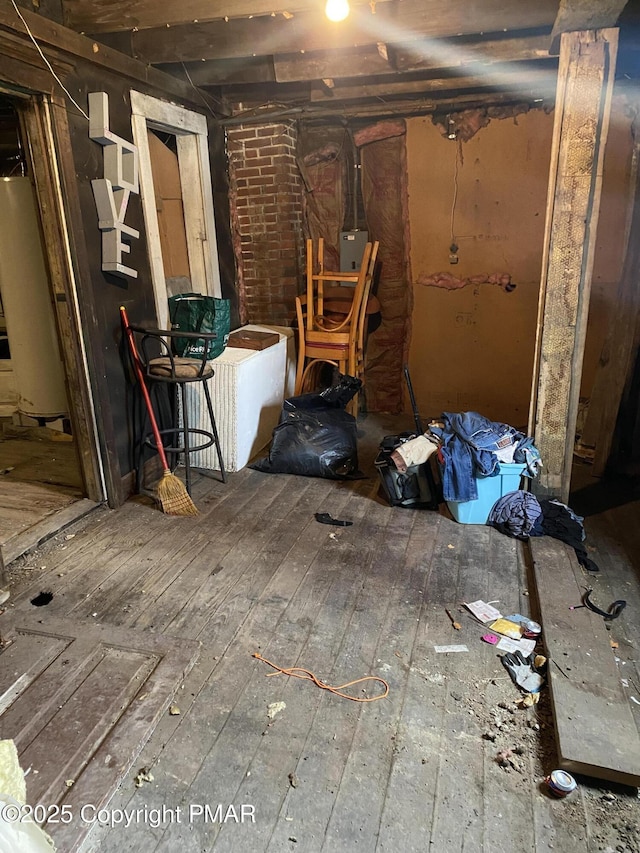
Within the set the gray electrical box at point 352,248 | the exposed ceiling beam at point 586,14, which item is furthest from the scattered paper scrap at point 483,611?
the gray electrical box at point 352,248

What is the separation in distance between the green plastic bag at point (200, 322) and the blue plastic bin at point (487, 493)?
5.30ft

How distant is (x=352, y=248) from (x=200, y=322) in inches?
67.6

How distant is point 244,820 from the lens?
1.50m

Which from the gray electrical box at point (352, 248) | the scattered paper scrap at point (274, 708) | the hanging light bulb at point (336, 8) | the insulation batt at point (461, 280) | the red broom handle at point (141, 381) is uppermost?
the hanging light bulb at point (336, 8)

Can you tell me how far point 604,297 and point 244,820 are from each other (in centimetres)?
379

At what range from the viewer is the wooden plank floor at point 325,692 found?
4.85ft

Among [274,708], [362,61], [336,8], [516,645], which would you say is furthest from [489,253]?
[274,708]

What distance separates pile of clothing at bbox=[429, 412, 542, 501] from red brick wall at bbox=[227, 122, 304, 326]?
6.71 feet

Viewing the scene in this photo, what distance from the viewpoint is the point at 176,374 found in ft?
10.4

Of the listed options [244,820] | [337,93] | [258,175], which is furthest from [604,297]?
[244,820]

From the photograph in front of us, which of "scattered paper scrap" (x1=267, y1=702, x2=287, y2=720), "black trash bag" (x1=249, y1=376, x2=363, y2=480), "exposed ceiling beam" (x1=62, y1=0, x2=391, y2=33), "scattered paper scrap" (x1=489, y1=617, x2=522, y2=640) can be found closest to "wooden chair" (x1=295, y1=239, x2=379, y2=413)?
"black trash bag" (x1=249, y1=376, x2=363, y2=480)

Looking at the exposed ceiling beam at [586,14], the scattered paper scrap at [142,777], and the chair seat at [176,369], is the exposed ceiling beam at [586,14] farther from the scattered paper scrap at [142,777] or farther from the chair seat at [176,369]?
the scattered paper scrap at [142,777]

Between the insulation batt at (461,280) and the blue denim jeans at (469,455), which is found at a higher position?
the insulation batt at (461,280)

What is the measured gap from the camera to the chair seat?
3164 millimetres
